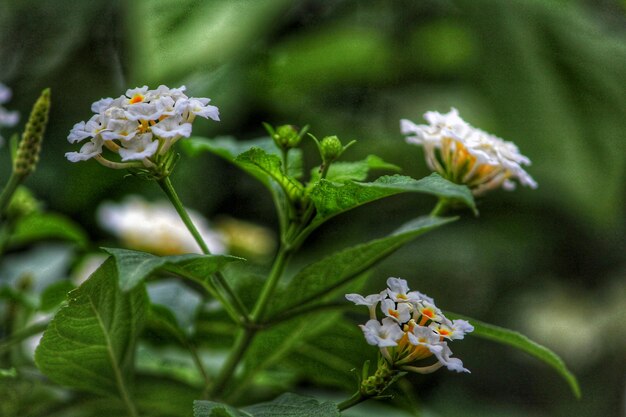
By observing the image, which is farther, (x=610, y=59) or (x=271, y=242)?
(x=271, y=242)

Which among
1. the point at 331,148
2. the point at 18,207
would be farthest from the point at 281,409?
the point at 18,207

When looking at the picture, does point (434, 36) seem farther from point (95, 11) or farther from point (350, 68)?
point (95, 11)

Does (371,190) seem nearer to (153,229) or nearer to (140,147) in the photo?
(140,147)

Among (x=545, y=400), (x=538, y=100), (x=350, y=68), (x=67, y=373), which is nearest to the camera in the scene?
(x=67, y=373)

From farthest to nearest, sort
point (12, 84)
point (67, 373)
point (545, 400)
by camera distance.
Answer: point (545, 400) < point (12, 84) < point (67, 373)

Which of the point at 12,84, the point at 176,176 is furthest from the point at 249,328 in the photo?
the point at 12,84

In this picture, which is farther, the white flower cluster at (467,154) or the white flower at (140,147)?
the white flower cluster at (467,154)

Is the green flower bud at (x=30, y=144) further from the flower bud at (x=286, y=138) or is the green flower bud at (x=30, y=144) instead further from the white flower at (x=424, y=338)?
the white flower at (x=424, y=338)

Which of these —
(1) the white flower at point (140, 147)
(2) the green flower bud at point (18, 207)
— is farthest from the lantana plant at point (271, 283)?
(2) the green flower bud at point (18, 207)
